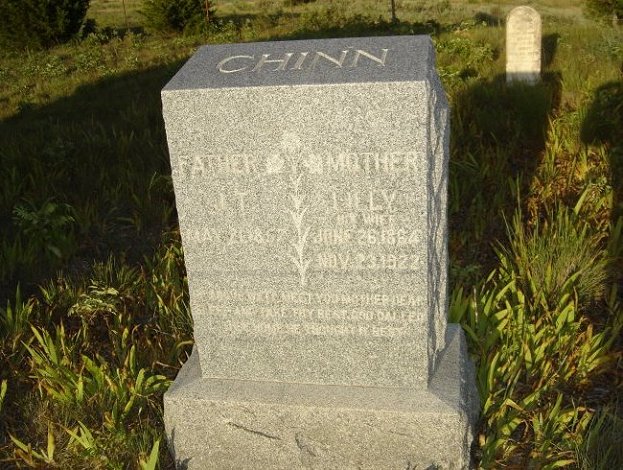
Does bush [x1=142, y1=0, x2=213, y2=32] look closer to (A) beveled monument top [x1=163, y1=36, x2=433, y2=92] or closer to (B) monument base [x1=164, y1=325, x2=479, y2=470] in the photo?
(A) beveled monument top [x1=163, y1=36, x2=433, y2=92]

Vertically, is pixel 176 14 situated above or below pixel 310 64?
below

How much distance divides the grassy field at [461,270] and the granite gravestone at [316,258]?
342 mm

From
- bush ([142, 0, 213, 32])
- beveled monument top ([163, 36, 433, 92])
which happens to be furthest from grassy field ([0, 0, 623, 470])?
bush ([142, 0, 213, 32])

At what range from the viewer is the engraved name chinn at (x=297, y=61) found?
8.64 feet

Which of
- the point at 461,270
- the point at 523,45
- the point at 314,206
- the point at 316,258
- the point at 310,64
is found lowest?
the point at 461,270

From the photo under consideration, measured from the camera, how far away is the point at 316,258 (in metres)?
2.80

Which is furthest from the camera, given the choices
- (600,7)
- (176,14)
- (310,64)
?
(600,7)

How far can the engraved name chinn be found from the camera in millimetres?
2633

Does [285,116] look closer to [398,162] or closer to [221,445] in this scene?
[398,162]

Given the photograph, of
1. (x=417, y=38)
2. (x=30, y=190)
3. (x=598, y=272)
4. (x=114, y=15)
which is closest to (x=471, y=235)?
(x=598, y=272)

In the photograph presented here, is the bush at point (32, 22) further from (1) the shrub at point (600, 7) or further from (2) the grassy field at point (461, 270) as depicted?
(1) the shrub at point (600, 7)

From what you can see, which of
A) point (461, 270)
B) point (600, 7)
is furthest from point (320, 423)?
point (600, 7)

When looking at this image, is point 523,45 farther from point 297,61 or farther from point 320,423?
point 320,423

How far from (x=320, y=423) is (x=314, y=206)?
97 centimetres
